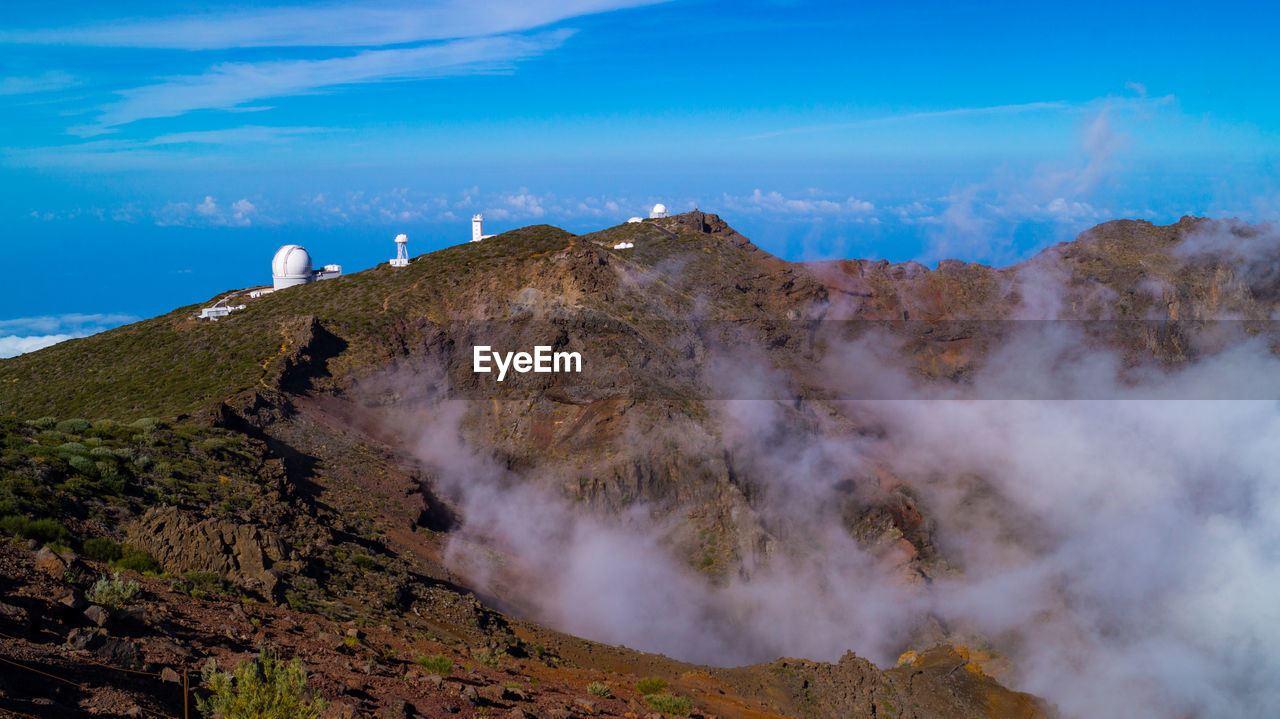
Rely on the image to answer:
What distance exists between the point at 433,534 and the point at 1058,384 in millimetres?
42156

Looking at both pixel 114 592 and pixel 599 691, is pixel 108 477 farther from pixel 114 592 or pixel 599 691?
pixel 599 691

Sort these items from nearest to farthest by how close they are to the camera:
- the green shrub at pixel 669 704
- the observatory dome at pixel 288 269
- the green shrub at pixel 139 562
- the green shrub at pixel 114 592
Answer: the green shrub at pixel 114 592 < the green shrub at pixel 139 562 < the green shrub at pixel 669 704 < the observatory dome at pixel 288 269

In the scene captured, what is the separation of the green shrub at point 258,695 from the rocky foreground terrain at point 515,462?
0.33 meters

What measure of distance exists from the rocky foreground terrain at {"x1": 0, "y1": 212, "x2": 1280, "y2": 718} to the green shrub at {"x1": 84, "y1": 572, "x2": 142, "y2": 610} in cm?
4

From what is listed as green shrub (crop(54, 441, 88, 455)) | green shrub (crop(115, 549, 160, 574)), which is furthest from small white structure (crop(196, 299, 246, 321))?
green shrub (crop(115, 549, 160, 574))

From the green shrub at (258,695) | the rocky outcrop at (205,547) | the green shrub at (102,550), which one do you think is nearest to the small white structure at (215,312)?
the rocky outcrop at (205,547)

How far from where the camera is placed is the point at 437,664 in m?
15.4

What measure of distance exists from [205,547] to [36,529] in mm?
3029

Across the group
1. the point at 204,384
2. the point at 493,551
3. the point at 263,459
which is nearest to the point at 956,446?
the point at 493,551

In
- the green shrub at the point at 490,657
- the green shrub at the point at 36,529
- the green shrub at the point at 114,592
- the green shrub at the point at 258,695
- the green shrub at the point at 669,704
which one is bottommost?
the green shrub at the point at 669,704

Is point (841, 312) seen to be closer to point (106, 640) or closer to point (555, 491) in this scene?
point (555, 491)

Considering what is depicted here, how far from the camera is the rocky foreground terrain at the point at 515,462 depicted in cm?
1453

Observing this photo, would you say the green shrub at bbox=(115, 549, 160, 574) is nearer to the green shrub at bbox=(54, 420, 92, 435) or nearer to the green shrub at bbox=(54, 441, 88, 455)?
the green shrub at bbox=(54, 441, 88, 455)

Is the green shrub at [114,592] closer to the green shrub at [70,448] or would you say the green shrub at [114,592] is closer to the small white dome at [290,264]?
the green shrub at [70,448]
